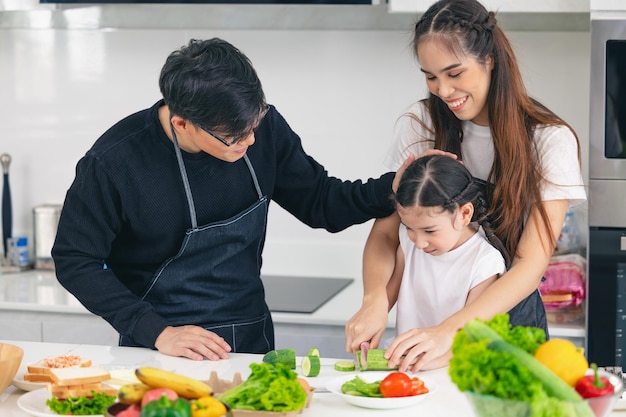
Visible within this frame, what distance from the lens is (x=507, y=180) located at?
195cm

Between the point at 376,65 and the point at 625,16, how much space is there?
0.92m

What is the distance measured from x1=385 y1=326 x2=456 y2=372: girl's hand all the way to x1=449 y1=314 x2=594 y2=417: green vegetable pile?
57 centimetres

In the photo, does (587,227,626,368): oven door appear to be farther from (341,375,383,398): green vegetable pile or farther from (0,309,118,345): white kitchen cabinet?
(0,309,118,345): white kitchen cabinet

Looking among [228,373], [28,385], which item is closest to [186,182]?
[228,373]

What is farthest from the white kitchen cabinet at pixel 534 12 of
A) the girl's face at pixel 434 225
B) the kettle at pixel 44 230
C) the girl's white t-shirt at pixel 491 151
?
the kettle at pixel 44 230

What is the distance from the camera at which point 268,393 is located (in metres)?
1.46

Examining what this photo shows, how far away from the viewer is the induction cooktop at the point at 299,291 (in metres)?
2.81

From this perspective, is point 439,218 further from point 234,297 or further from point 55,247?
point 55,247

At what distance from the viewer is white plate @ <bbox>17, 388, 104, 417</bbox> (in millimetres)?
1564

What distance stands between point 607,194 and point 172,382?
1633mm

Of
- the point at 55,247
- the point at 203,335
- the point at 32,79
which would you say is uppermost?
the point at 32,79

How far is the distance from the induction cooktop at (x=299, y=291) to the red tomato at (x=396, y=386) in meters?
1.16

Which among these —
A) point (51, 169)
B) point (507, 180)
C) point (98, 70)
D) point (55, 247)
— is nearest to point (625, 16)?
point (507, 180)

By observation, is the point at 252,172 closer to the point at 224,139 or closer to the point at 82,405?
the point at 224,139
